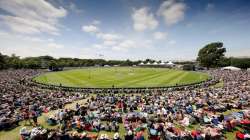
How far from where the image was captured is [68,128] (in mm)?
17297

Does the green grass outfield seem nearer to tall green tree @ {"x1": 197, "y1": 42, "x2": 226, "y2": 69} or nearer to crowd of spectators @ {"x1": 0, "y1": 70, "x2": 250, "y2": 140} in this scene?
crowd of spectators @ {"x1": 0, "y1": 70, "x2": 250, "y2": 140}

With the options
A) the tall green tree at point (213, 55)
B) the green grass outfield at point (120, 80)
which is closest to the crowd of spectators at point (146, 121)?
the green grass outfield at point (120, 80)

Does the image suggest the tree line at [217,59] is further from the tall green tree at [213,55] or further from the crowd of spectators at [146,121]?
the crowd of spectators at [146,121]

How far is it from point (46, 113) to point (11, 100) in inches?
320

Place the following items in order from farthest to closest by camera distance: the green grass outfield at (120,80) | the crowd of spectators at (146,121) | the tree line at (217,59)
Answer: the tree line at (217,59) → the green grass outfield at (120,80) → the crowd of spectators at (146,121)

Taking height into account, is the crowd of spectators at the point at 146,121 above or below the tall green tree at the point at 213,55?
below

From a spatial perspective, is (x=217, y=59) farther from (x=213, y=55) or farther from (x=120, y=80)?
(x=120, y=80)

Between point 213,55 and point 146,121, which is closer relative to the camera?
point 146,121

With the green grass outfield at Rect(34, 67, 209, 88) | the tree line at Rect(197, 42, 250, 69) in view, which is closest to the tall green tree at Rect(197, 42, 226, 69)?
the tree line at Rect(197, 42, 250, 69)

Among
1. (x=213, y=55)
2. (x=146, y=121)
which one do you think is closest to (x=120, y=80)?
(x=146, y=121)

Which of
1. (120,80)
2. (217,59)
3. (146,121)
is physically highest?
(217,59)

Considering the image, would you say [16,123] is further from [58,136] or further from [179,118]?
[179,118]

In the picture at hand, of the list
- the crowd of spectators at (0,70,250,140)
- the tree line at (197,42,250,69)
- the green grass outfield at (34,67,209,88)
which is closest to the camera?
the crowd of spectators at (0,70,250,140)

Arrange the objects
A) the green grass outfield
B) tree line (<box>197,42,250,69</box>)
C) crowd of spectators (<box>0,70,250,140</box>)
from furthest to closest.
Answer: tree line (<box>197,42,250,69</box>) < the green grass outfield < crowd of spectators (<box>0,70,250,140</box>)
